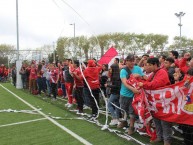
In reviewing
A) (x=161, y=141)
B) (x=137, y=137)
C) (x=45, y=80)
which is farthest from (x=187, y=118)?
(x=45, y=80)

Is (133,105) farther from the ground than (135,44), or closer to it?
closer to it

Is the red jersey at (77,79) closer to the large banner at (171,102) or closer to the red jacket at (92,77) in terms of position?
the red jacket at (92,77)

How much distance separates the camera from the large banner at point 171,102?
5.57m

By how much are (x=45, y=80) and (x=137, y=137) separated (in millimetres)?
10955

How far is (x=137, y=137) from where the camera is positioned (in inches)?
273

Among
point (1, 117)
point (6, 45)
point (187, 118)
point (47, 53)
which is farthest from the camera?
point (6, 45)

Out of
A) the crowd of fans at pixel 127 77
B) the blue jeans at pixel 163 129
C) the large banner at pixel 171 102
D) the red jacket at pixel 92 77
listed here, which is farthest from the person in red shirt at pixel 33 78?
the blue jeans at pixel 163 129

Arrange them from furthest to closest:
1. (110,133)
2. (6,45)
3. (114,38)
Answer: (6,45), (114,38), (110,133)

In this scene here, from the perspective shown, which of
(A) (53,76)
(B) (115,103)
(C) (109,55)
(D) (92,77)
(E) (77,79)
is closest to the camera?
(B) (115,103)

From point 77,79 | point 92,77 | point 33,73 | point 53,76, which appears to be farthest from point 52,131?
point 33,73

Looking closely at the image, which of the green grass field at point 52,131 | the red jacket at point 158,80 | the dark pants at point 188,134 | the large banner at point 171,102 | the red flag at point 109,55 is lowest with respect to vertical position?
the green grass field at point 52,131

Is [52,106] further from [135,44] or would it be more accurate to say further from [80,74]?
[135,44]

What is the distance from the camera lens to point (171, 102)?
589 centimetres

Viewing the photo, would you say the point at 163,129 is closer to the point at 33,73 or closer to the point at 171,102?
the point at 171,102
